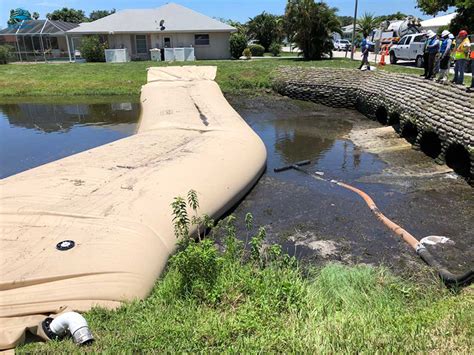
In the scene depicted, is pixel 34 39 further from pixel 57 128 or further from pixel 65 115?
pixel 57 128

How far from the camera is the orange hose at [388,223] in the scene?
6934 mm

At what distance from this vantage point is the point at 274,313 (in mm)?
4324

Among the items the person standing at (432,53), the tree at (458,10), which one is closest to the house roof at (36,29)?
the person standing at (432,53)

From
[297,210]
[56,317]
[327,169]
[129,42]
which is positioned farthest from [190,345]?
[129,42]

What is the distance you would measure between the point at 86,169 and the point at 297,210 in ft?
13.7

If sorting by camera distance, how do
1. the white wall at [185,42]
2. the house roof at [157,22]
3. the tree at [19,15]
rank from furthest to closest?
the tree at [19,15], the white wall at [185,42], the house roof at [157,22]

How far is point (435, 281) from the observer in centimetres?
582

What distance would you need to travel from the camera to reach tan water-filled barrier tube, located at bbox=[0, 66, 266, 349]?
436 centimetres

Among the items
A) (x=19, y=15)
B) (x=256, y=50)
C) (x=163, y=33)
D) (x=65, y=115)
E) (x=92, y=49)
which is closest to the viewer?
(x=65, y=115)

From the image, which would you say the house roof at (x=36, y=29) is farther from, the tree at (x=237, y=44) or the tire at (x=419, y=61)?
the tire at (x=419, y=61)

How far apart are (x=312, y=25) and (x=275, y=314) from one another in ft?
85.5

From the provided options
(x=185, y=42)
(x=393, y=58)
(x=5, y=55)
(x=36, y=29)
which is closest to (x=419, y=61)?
(x=393, y=58)

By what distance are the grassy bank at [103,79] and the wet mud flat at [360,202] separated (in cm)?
966

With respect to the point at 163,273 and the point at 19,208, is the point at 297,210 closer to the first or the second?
the point at 163,273
